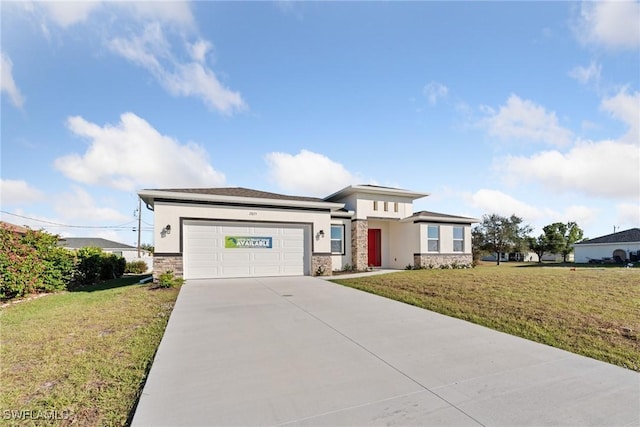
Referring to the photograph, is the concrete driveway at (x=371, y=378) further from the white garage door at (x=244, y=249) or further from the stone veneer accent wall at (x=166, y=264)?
the white garage door at (x=244, y=249)

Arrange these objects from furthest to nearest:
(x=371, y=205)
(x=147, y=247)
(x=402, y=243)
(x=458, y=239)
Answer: (x=147, y=247), (x=458, y=239), (x=402, y=243), (x=371, y=205)

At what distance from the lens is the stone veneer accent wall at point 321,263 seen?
13.4m

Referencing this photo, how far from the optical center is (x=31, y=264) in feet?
32.4

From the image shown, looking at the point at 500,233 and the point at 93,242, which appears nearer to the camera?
the point at 500,233

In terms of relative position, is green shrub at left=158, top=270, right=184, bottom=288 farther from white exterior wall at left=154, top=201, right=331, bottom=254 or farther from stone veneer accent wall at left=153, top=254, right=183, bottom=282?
white exterior wall at left=154, top=201, right=331, bottom=254

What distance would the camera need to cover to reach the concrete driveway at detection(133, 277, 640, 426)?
2.62 m

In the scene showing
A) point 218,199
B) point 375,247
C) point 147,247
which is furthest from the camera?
point 147,247

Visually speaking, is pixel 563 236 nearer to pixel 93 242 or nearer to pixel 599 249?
pixel 599 249

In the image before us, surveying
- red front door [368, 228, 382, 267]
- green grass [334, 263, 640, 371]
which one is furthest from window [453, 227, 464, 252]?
green grass [334, 263, 640, 371]

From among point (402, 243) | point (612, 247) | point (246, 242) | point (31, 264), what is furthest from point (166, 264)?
Answer: point (612, 247)

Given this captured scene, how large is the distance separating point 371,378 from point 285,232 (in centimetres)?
1013

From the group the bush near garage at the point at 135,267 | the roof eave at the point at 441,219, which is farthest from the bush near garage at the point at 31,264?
the roof eave at the point at 441,219

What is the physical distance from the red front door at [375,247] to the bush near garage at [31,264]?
1394 centimetres

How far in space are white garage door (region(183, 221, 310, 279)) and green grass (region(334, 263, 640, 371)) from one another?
11.5 feet
